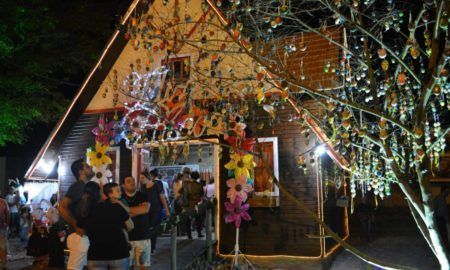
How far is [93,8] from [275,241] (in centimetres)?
1583

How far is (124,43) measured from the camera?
11.8 m

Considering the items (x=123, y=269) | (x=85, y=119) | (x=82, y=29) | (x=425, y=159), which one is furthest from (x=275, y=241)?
(x=82, y=29)

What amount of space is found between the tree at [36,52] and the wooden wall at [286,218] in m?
8.55

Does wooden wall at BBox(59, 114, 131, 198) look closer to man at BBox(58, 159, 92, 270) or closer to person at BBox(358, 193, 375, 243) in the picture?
man at BBox(58, 159, 92, 270)

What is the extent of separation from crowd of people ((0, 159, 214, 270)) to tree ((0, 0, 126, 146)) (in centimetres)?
768

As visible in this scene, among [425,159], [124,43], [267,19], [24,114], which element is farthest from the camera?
[24,114]

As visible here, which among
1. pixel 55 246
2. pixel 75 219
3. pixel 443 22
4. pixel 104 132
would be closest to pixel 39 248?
pixel 55 246

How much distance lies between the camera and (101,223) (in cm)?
592

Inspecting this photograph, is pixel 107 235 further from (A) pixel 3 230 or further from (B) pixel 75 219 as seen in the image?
(A) pixel 3 230

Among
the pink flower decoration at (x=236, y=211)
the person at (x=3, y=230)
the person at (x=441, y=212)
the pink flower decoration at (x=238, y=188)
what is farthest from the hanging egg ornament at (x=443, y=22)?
the person at (x=3, y=230)

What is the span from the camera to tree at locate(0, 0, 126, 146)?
15.6 m

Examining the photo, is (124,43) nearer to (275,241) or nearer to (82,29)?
(275,241)

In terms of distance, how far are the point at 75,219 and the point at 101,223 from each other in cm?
108

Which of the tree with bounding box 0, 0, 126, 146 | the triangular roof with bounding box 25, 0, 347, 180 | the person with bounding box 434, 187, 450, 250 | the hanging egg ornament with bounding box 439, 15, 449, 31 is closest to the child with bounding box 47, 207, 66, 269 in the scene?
the triangular roof with bounding box 25, 0, 347, 180
